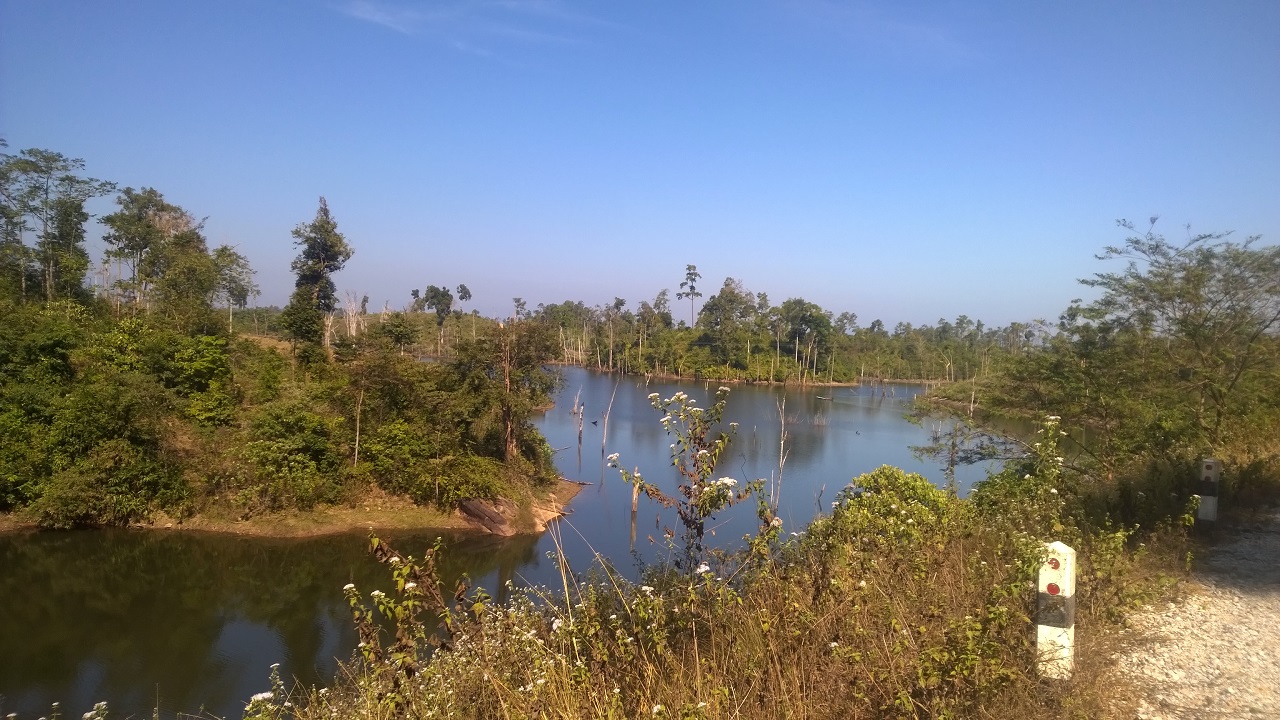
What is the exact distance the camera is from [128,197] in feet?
84.4

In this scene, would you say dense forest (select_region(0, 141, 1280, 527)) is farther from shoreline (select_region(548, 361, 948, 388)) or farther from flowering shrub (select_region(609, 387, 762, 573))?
shoreline (select_region(548, 361, 948, 388))

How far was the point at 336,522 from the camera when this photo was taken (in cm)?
1360

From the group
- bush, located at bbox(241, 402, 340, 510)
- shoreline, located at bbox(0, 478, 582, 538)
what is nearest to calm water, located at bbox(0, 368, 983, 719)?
shoreline, located at bbox(0, 478, 582, 538)

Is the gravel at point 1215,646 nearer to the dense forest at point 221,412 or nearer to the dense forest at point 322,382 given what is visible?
the dense forest at point 322,382

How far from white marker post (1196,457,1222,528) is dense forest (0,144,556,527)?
1218cm

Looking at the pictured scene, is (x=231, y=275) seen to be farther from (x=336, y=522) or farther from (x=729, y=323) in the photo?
(x=729, y=323)

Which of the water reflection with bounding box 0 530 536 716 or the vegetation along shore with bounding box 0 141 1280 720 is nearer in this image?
the vegetation along shore with bounding box 0 141 1280 720

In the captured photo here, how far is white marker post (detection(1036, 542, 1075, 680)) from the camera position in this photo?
2.32m

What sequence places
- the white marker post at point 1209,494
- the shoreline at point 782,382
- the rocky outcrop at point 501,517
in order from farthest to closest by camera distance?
the shoreline at point 782,382
the rocky outcrop at point 501,517
the white marker post at point 1209,494

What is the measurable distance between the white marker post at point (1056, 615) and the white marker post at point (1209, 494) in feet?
8.69

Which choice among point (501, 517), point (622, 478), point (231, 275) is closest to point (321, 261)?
point (231, 275)

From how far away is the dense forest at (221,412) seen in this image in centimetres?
1265

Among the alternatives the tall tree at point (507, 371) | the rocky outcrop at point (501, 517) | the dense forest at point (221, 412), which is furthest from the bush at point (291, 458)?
the tall tree at point (507, 371)

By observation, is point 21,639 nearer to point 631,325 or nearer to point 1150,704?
point 1150,704
